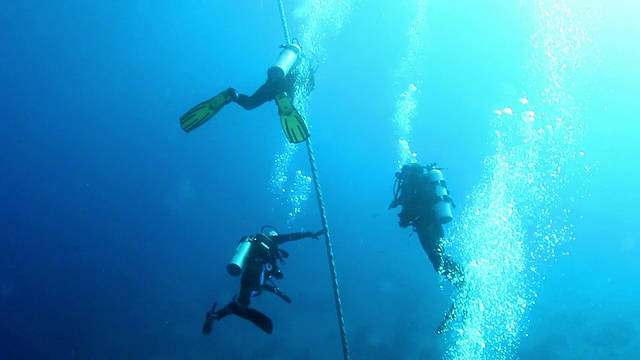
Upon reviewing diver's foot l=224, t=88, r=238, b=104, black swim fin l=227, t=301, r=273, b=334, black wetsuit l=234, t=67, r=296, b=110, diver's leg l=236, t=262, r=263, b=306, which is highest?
black wetsuit l=234, t=67, r=296, b=110

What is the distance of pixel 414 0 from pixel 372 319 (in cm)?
1519

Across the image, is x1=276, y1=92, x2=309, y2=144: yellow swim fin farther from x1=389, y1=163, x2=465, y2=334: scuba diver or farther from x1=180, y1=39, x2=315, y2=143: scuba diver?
Result: x1=389, y1=163, x2=465, y2=334: scuba diver

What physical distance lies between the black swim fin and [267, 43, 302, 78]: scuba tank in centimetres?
279

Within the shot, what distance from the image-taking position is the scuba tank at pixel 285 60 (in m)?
5.48

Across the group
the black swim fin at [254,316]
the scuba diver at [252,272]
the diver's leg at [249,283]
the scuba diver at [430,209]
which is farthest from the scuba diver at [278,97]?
the scuba diver at [430,209]

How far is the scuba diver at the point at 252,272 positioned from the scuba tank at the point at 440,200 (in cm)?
214

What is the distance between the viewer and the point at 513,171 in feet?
62.5

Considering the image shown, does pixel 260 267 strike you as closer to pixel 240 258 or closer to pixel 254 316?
pixel 240 258

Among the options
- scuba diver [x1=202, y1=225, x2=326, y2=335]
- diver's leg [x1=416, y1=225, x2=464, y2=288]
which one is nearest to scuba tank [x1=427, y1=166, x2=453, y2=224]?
diver's leg [x1=416, y1=225, x2=464, y2=288]

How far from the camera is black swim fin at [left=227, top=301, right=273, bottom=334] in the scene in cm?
479

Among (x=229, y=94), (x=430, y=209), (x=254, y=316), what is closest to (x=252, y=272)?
(x=254, y=316)

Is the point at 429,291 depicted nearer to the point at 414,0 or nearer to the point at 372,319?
the point at 372,319

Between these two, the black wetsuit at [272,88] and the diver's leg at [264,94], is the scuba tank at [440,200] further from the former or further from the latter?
the diver's leg at [264,94]

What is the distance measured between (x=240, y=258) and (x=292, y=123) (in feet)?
5.82
